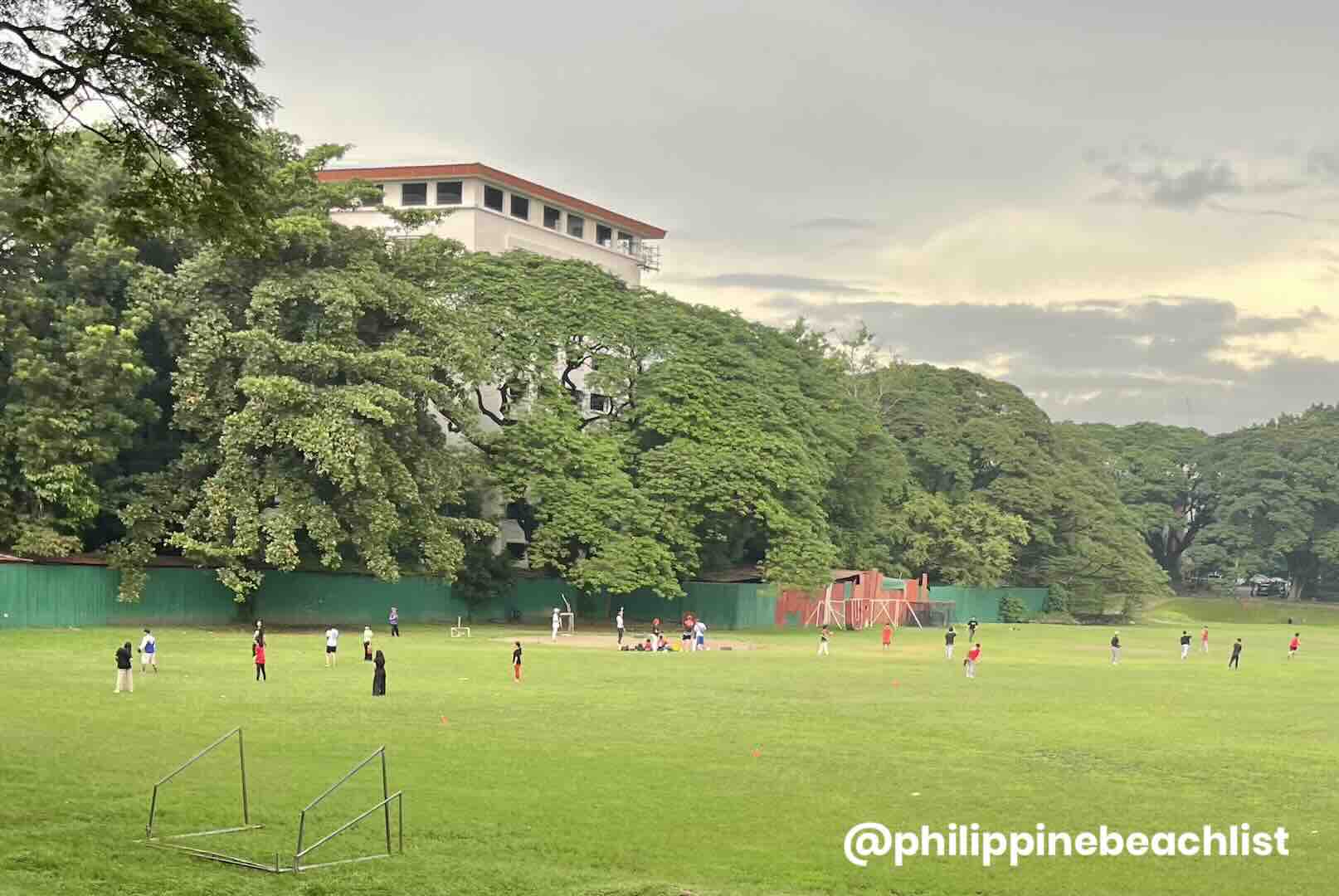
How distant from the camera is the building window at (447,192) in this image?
8775 centimetres

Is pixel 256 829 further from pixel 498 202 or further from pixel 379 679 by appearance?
pixel 498 202

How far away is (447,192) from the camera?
8794cm

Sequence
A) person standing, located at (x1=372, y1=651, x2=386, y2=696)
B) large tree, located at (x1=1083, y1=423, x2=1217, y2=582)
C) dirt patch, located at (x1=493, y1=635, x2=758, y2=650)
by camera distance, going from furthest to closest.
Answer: large tree, located at (x1=1083, y1=423, x2=1217, y2=582), dirt patch, located at (x1=493, y1=635, x2=758, y2=650), person standing, located at (x1=372, y1=651, x2=386, y2=696)

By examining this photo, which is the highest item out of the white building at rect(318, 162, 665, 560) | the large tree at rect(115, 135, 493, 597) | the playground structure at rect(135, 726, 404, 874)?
the white building at rect(318, 162, 665, 560)

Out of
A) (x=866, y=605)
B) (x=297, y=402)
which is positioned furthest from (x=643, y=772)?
(x=866, y=605)

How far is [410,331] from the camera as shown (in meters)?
58.3

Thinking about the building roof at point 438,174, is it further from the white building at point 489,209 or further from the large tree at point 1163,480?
the large tree at point 1163,480

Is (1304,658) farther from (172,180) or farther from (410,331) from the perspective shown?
(172,180)

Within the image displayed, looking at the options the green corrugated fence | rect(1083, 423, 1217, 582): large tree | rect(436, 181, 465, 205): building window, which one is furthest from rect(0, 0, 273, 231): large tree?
rect(1083, 423, 1217, 582): large tree

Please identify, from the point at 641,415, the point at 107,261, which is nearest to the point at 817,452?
the point at 641,415

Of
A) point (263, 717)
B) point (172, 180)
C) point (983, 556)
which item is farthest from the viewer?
point (983, 556)

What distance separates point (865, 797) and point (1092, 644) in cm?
5188

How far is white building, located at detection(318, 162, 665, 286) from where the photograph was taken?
3415 inches

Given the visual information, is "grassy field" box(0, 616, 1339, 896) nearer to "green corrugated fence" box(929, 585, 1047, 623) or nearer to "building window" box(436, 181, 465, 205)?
"building window" box(436, 181, 465, 205)
